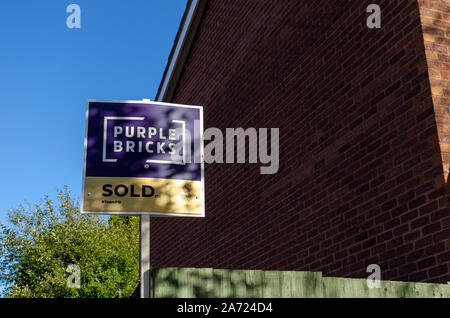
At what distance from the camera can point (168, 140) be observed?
3996 mm

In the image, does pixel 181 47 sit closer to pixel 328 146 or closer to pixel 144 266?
pixel 328 146

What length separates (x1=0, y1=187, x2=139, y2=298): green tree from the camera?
29859mm

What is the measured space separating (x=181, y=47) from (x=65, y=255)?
21296 mm

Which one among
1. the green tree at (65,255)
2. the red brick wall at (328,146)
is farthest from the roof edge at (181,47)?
the green tree at (65,255)

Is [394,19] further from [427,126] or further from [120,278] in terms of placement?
[120,278]

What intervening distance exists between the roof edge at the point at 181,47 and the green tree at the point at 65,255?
18.9 m

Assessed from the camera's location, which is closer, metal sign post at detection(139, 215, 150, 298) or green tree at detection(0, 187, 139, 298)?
metal sign post at detection(139, 215, 150, 298)

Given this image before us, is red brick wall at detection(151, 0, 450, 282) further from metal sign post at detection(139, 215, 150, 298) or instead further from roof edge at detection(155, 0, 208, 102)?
metal sign post at detection(139, 215, 150, 298)

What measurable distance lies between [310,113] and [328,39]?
101 cm

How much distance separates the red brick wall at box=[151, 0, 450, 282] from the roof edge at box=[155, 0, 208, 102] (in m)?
1.11

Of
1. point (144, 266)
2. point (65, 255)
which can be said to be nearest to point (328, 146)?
point (144, 266)

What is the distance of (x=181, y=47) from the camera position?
12.5m

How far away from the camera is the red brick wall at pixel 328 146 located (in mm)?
5762

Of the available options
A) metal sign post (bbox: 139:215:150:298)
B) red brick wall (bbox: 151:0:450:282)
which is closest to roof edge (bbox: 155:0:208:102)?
red brick wall (bbox: 151:0:450:282)
